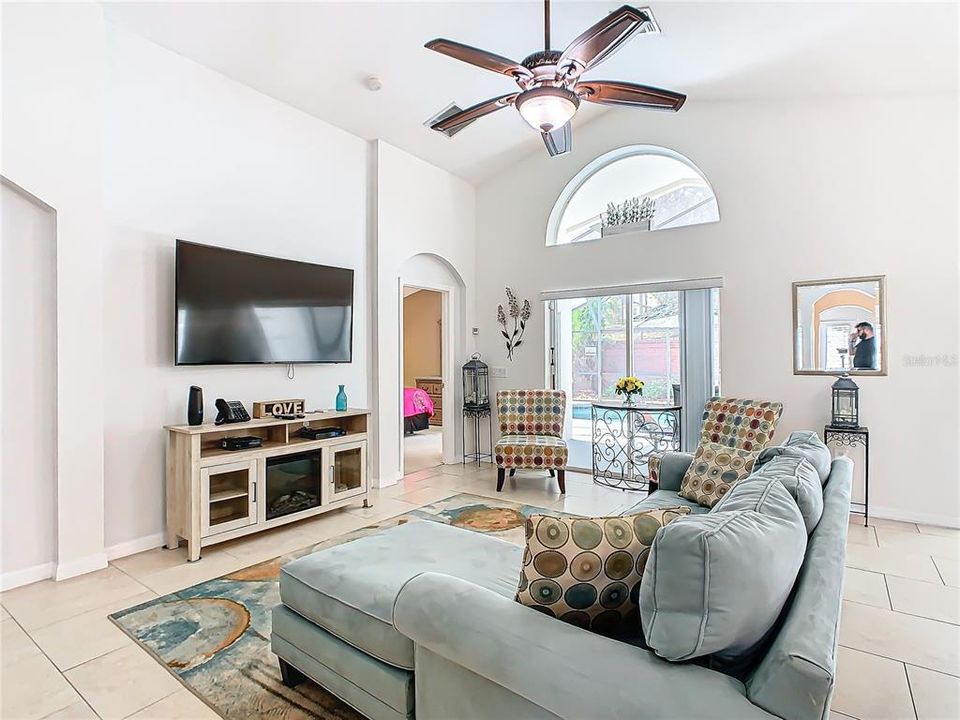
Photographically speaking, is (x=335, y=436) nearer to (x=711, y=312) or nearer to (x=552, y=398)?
(x=552, y=398)

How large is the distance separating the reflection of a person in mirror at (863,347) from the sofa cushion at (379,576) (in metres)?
3.60

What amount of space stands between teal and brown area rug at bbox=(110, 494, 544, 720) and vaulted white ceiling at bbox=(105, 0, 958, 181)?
11.6ft

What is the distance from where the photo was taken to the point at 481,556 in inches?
82.9

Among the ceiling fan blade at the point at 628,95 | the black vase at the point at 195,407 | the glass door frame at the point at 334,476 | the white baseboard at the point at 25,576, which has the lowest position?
the white baseboard at the point at 25,576

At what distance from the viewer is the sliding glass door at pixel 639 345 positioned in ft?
19.2

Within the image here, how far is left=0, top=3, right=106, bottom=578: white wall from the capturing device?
2.88 meters

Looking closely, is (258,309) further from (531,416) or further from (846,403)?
(846,403)

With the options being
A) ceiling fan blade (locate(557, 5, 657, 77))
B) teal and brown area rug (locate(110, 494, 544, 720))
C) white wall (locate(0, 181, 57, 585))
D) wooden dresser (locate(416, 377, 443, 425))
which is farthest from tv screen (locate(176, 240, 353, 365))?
wooden dresser (locate(416, 377, 443, 425))

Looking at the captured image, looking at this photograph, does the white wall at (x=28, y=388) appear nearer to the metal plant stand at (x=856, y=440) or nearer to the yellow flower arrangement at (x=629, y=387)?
the yellow flower arrangement at (x=629, y=387)

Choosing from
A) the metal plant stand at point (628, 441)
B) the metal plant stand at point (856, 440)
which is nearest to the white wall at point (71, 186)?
the metal plant stand at point (628, 441)

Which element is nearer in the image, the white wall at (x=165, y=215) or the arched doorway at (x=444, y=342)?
the white wall at (x=165, y=215)

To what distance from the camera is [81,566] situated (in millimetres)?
3096

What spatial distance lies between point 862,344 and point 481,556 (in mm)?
3798

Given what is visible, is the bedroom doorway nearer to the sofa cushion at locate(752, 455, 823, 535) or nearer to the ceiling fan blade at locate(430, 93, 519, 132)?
the ceiling fan blade at locate(430, 93, 519, 132)
